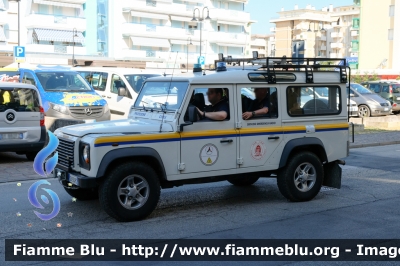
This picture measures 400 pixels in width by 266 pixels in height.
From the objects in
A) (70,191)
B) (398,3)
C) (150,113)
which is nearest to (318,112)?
(150,113)

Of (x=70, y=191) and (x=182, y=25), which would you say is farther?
(x=182, y=25)

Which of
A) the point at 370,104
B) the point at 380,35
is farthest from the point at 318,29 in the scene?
the point at 370,104

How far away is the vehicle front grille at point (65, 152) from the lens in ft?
25.6

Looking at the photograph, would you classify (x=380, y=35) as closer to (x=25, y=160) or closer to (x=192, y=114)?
(x=25, y=160)

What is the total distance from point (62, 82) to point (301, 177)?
1030cm

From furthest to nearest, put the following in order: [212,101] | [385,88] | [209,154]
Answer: [385,88] → [212,101] → [209,154]

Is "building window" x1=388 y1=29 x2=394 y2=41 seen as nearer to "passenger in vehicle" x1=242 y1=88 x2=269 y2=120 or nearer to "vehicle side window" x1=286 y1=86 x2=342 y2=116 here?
"vehicle side window" x1=286 y1=86 x2=342 y2=116

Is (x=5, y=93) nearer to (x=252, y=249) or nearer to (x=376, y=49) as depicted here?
(x=252, y=249)

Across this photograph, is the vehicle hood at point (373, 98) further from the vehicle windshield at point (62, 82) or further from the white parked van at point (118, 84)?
the vehicle windshield at point (62, 82)

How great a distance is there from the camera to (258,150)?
342 inches

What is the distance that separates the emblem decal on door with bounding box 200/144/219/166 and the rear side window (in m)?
6.23

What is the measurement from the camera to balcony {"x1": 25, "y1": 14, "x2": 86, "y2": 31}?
193 feet

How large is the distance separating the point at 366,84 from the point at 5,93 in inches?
951

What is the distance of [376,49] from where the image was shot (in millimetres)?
74750
